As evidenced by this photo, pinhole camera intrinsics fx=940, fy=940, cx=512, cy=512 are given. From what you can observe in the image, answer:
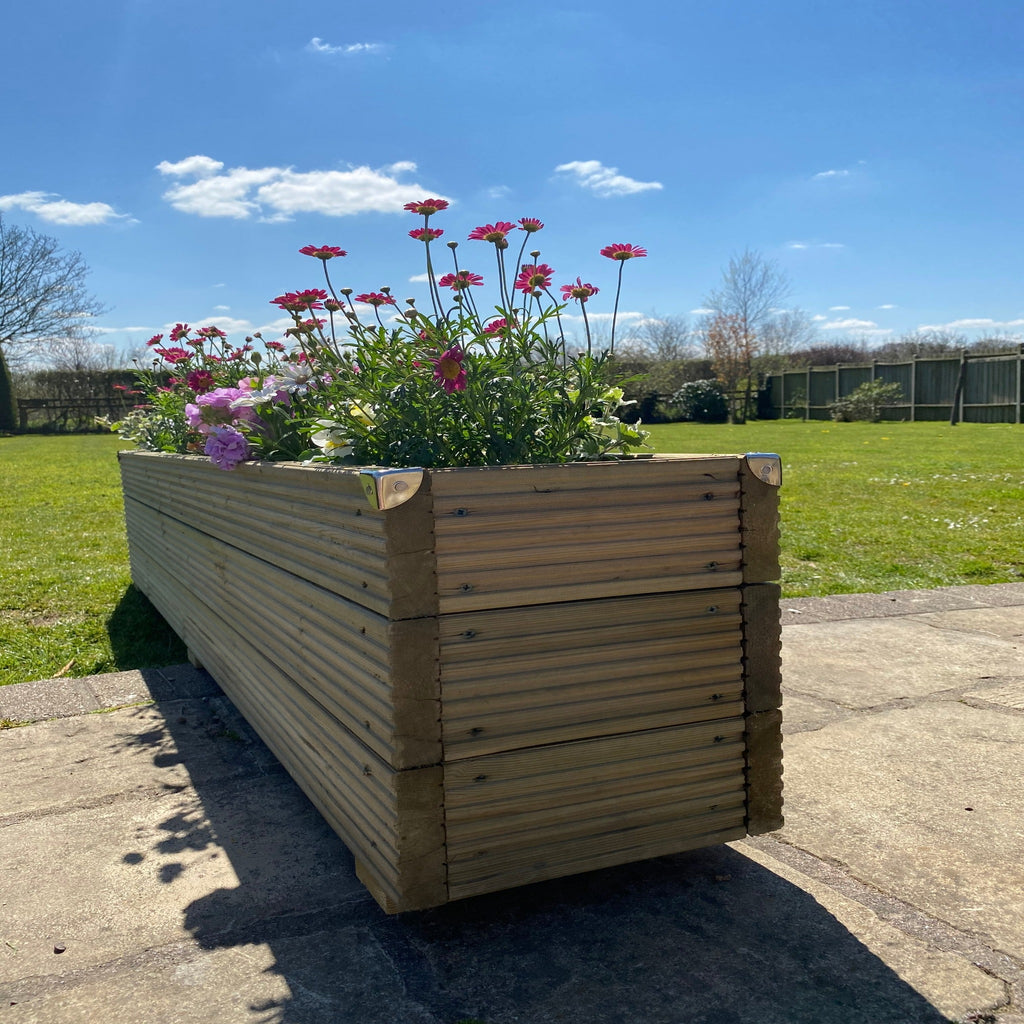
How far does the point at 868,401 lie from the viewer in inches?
→ 985

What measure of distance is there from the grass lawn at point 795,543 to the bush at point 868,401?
12208mm

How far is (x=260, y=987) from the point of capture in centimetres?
171

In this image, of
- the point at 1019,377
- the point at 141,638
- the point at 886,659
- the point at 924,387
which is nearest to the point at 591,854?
the point at 886,659

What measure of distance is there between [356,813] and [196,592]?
1.65 metres

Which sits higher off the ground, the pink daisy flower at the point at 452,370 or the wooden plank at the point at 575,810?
the pink daisy flower at the point at 452,370

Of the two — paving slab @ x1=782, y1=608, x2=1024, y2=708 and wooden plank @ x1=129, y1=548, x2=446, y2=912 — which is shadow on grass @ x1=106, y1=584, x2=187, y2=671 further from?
paving slab @ x1=782, y1=608, x2=1024, y2=708

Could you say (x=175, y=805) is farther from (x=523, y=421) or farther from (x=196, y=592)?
(x=523, y=421)

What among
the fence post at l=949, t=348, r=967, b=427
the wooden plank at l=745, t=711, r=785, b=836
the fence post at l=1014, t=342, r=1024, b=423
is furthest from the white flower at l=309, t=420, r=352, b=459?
the fence post at l=949, t=348, r=967, b=427

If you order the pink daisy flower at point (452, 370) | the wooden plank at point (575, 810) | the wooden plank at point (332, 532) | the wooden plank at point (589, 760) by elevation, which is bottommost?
the wooden plank at point (575, 810)

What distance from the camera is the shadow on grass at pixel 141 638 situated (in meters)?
4.11

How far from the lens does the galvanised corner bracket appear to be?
198 cm

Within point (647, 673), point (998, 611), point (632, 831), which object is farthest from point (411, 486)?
point (998, 611)

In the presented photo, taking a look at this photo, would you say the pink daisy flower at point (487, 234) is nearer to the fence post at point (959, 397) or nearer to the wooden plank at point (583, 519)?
the wooden plank at point (583, 519)

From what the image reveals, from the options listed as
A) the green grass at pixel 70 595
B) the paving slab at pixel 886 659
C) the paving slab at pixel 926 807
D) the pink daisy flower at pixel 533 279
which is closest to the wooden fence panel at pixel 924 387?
the green grass at pixel 70 595
